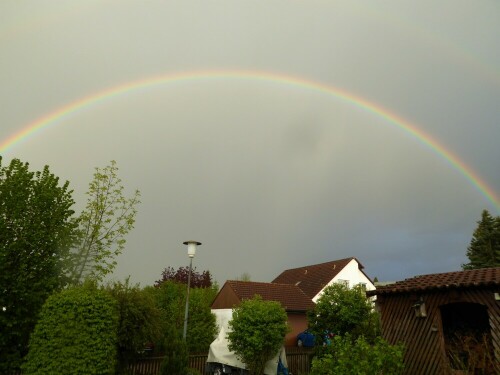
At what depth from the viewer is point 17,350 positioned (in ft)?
41.3

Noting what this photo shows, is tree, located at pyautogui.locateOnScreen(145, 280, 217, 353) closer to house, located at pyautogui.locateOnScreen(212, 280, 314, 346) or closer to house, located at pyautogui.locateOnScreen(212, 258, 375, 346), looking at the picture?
house, located at pyautogui.locateOnScreen(212, 258, 375, 346)

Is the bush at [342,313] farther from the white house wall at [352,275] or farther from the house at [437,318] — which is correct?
the white house wall at [352,275]

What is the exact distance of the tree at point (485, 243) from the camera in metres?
49.6

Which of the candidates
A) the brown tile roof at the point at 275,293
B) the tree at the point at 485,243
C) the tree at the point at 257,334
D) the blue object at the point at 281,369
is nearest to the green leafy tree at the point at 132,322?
the tree at the point at 257,334

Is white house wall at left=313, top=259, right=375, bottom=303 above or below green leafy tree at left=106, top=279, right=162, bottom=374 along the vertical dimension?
above

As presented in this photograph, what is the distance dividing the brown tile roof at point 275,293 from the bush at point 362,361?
69.2 ft

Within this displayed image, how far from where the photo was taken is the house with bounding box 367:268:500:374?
12.2m

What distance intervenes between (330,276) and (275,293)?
36.4ft

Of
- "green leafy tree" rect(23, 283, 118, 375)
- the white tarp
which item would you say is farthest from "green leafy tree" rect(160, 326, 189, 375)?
the white tarp

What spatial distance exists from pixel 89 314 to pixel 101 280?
5.62 metres

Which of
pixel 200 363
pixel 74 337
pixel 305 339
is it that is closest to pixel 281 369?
pixel 200 363

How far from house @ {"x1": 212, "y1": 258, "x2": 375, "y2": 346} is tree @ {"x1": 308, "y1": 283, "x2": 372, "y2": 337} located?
2862 millimetres

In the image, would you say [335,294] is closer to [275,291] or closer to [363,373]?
[363,373]

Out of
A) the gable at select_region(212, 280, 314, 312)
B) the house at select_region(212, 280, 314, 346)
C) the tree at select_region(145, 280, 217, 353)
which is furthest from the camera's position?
the gable at select_region(212, 280, 314, 312)
